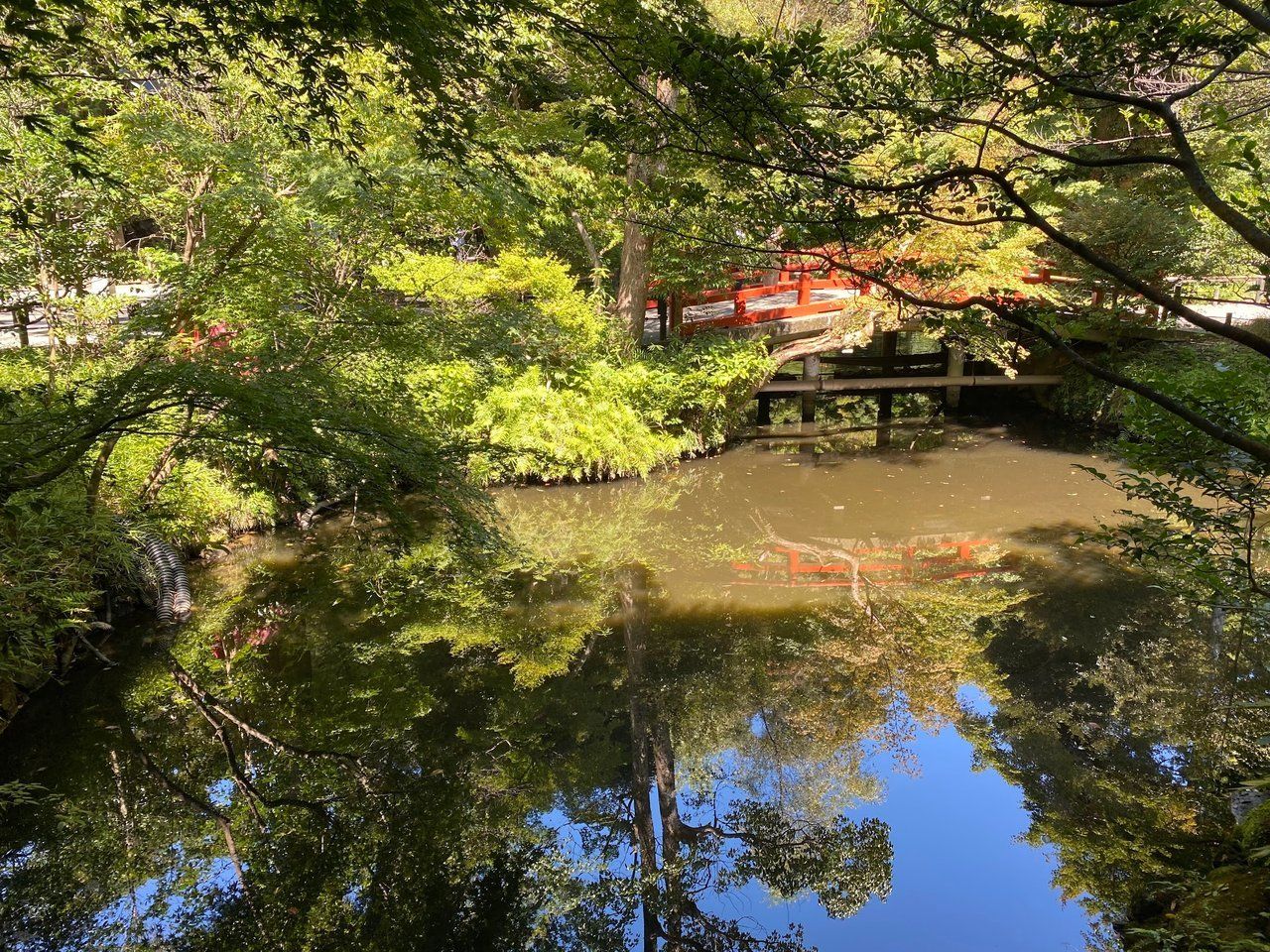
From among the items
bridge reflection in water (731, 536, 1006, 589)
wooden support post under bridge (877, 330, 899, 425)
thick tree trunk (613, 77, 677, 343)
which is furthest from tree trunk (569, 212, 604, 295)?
wooden support post under bridge (877, 330, 899, 425)

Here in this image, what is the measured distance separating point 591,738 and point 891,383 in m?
Result: 8.84

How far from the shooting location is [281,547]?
8172 millimetres

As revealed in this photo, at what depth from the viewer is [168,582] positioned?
22.2 feet

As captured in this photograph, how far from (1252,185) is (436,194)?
20.6 ft

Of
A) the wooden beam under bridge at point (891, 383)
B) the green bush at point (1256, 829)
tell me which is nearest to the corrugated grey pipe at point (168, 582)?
the green bush at point (1256, 829)

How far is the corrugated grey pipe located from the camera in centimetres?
666

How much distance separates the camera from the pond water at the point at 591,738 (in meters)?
3.99

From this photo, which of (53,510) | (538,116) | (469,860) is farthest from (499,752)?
(538,116)

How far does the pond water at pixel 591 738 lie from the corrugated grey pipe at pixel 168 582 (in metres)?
0.23

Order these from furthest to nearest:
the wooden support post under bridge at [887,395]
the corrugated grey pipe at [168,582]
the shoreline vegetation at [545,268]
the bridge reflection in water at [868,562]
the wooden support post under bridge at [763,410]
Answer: the wooden support post under bridge at [887,395] → the wooden support post under bridge at [763,410] → the bridge reflection in water at [868,562] → the corrugated grey pipe at [168,582] → the shoreline vegetation at [545,268]

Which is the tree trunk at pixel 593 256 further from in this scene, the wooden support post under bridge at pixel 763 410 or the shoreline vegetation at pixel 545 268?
the wooden support post under bridge at pixel 763 410

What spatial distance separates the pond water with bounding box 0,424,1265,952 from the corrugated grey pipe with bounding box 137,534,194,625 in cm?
23

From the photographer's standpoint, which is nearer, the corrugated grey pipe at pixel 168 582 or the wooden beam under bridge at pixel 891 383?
the corrugated grey pipe at pixel 168 582

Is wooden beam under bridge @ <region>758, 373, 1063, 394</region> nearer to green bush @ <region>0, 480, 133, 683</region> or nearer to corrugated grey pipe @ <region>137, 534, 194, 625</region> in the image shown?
corrugated grey pipe @ <region>137, 534, 194, 625</region>
